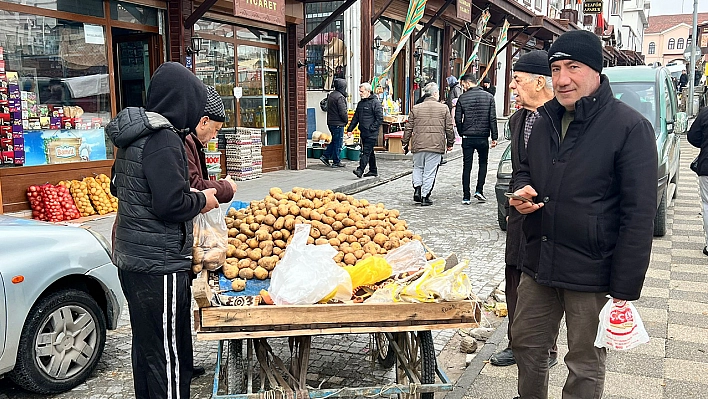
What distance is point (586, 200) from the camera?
266 centimetres

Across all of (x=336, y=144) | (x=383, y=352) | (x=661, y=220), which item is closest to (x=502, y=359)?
(x=383, y=352)

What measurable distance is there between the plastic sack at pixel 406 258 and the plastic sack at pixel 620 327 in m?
1.18

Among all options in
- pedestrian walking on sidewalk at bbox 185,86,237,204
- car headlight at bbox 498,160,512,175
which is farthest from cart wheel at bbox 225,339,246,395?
car headlight at bbox 498,160,512,175

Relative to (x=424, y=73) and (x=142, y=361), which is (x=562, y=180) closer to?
(x=142, y=361)

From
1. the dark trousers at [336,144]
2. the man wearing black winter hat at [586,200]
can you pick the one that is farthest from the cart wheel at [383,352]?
the dark trousers at [336,144]

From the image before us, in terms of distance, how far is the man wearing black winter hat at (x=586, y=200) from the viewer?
2.57 metres

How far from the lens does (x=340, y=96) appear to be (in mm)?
13789

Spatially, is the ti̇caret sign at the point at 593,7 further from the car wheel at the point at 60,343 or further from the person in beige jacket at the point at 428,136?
the car wheel at the point at 60,343

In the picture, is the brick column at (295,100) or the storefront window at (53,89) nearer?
the storefront window at (53,89)

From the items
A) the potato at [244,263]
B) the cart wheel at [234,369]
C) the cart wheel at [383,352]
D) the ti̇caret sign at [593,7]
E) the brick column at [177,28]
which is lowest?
the cart wheel at [383,352]

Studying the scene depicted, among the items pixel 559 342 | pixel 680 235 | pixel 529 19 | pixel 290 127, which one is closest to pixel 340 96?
pixel 290 127

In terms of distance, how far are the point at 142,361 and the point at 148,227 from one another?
732mm

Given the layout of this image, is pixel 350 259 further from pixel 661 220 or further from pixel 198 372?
pixel 661 220

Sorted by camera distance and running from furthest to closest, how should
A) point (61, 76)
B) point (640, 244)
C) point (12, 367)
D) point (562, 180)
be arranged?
point (61, 76) < point (12, 367) < point (562, 180) < point (640, 244)
